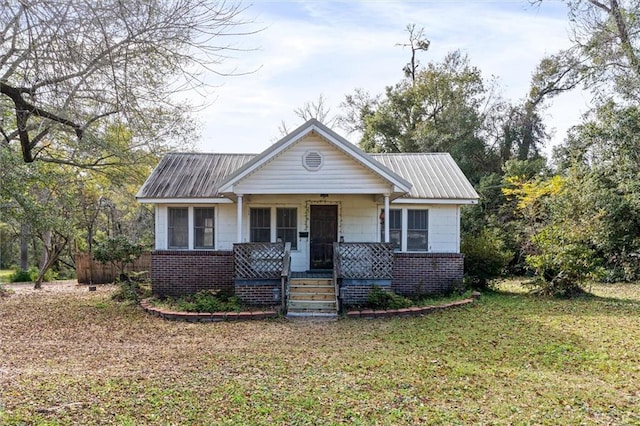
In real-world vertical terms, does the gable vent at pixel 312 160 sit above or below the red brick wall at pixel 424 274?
above

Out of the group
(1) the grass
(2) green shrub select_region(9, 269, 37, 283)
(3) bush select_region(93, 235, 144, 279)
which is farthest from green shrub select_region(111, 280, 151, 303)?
(2) green shrub select_region(9, 269, 37, 283)

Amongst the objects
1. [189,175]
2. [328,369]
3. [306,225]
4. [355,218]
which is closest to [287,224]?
[306,225]

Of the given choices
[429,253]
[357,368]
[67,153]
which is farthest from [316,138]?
[67,153]

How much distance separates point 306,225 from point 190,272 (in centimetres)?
368

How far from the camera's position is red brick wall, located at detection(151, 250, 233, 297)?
1390 centimetres

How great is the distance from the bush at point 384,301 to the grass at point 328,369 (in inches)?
42.1

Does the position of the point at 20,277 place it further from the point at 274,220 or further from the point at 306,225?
the point at 306,225

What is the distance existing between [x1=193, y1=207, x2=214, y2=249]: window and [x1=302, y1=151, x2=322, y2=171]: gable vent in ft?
11.2

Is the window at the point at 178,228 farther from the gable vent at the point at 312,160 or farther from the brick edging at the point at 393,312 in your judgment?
the brick edging at the point at 393,312

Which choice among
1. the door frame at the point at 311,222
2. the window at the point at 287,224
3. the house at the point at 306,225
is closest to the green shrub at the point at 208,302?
the house at the point at 306,225

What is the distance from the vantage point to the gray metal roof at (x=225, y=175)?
14.3 metres

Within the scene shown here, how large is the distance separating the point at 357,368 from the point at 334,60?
5.61 meters

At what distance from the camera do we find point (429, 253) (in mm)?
14258

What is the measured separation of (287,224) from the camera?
14.8 metres
